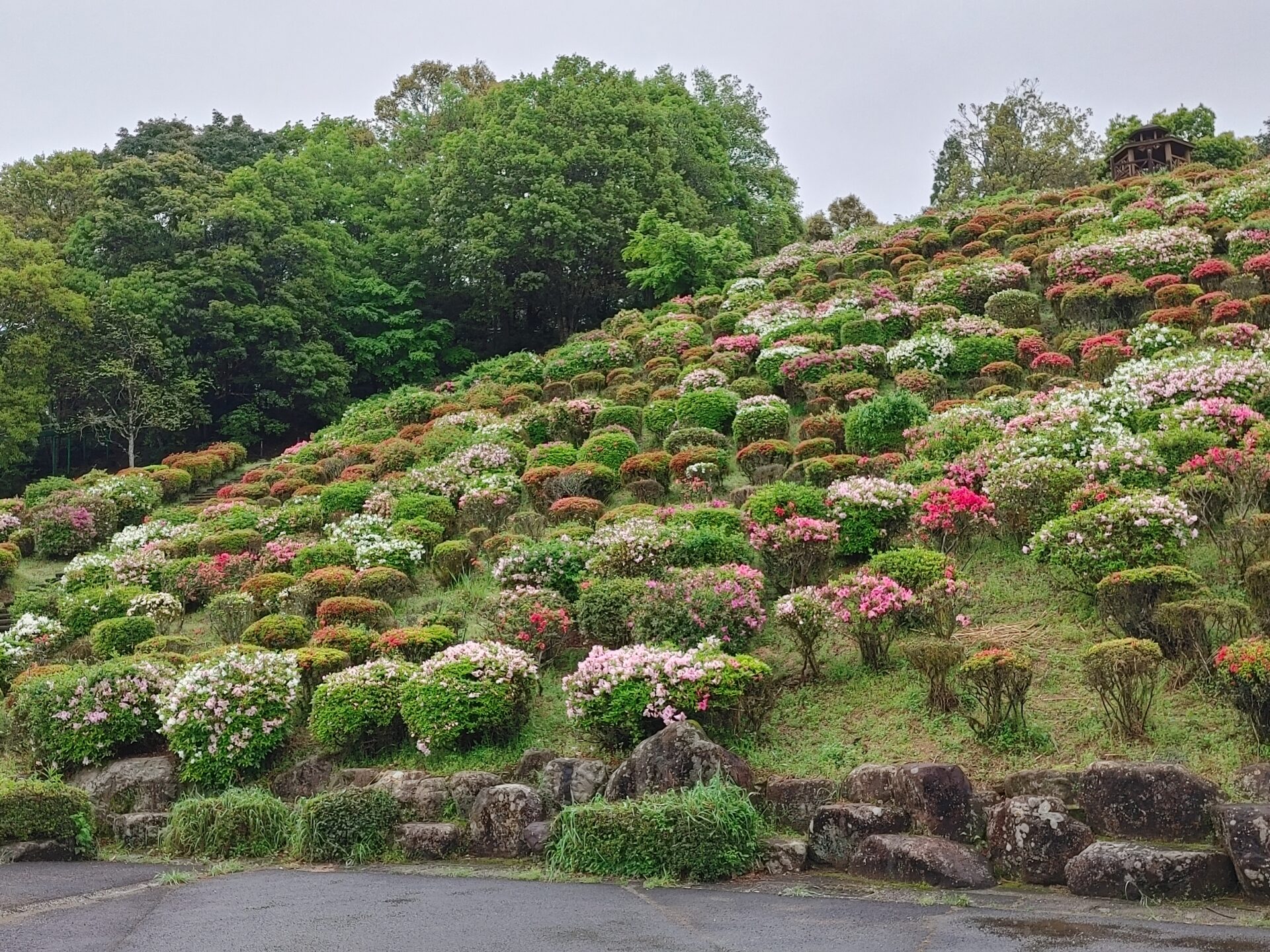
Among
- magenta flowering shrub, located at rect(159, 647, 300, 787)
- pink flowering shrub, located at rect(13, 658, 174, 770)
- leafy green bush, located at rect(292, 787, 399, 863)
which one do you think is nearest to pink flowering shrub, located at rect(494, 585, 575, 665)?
magenta flowering shrub, located at rect(159, 647, 300, 787)

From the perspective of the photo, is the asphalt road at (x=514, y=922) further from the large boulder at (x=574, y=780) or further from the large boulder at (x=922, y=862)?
the large boulder at (x=574, y=780)

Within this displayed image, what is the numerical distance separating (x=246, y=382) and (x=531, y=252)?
9.35 metres

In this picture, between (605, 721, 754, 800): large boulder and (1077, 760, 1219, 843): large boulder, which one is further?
(605, 721, 754, 800): large boulder

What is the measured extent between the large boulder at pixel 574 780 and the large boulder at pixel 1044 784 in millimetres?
3124

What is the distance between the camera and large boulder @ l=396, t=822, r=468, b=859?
8.40m

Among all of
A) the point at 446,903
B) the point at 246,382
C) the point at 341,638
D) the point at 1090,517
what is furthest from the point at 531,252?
the point at 446,903

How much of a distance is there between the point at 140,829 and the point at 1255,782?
9300mm

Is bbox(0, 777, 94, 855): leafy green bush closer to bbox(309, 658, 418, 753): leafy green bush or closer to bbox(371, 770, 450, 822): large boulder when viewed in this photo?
bbox(309, 658, 418, 753): leafy green bush

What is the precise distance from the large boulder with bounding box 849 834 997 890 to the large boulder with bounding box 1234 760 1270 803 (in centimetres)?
166

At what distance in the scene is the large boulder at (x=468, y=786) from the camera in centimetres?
889

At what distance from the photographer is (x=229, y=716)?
403 inches

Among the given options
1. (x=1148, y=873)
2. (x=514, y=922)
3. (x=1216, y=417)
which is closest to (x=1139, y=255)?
(x=1216, y=417)

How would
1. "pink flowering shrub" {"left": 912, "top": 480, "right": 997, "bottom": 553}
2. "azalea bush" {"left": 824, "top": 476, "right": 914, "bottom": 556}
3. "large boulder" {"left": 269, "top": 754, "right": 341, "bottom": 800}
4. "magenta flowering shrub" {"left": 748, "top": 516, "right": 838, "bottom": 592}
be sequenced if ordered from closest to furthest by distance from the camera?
"large boulder" {"left": 269, "top": 754, "right": 341, "bottom": 800}, "pink flowering shrub" {"left": 912, "top": 480, "right": 997, "bottom": 553}, "magenta flowering shrub" {"left": 748, "top": 516, "right": 838, "bottom": 592}, "azalea bush" {"left": 824, "top": 476, "right": 914, "bottom": 556}

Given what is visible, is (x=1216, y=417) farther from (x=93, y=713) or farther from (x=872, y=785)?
(x=93, y=713)
